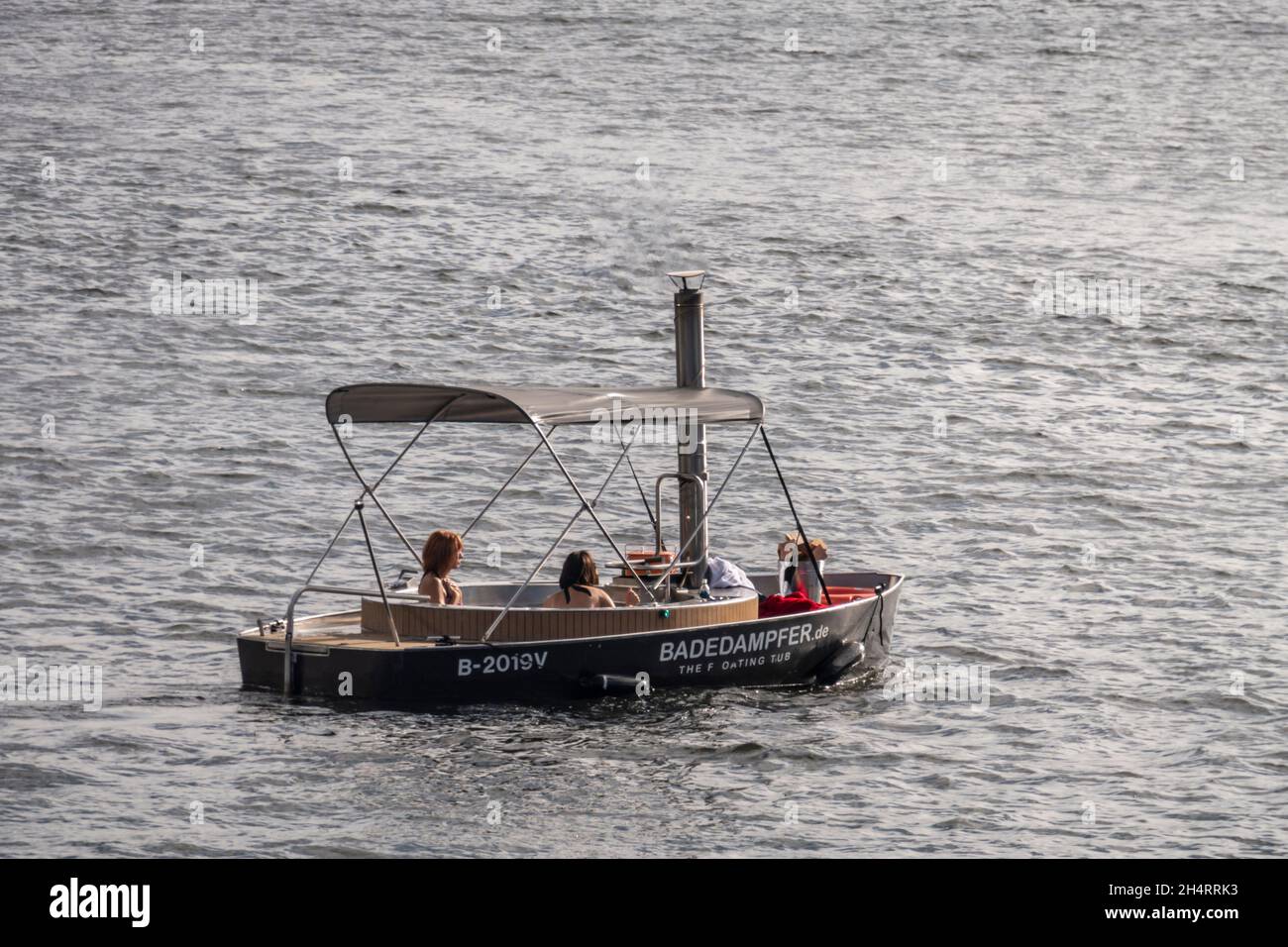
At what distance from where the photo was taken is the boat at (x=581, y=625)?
681 inches

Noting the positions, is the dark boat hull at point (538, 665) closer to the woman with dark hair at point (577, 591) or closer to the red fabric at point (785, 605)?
the red fabric at point (785, 605)

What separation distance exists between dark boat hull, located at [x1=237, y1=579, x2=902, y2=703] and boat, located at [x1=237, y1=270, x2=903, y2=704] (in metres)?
0.01

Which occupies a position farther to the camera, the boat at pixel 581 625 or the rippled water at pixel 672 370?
the boat at pixel 581 625

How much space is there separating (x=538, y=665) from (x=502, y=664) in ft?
1.03

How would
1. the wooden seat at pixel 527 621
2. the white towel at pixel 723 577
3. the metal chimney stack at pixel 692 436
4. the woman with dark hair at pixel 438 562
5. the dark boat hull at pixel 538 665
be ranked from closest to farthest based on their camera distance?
1. the dark boat hull at pixel 538 665
2. the wooden seat at pixel 527 621
3. the woman with dark hair at pixel 438 562
4. the white towel at pixel 723 577
5. the metal chimney stack at pixel 692 436

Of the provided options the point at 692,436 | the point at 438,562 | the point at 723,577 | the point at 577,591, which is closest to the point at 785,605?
the point at 723,577

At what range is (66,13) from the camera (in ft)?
188

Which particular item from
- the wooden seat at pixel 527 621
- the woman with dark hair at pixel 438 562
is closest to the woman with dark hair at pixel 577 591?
the wooden seat at pixel 527 621

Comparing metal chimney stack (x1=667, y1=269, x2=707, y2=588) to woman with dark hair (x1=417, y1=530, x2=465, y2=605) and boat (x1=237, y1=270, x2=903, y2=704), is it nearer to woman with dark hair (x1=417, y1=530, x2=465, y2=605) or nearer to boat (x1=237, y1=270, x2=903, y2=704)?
boat (x1=237, y1=270, x2=903, y2=704)

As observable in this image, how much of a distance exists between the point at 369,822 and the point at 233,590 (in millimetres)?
8993

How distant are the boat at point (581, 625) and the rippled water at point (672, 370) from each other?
306 mm

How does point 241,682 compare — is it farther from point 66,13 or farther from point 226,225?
point 66,13

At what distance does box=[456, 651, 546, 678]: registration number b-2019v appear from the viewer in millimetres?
17234
